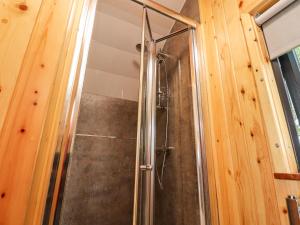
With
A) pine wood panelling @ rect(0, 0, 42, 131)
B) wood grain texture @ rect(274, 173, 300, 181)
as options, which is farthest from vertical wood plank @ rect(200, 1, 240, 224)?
pine wood panelling @ rect(0, 0, 42, 131)

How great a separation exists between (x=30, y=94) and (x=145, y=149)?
0.67 m

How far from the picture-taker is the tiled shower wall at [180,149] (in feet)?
3.61

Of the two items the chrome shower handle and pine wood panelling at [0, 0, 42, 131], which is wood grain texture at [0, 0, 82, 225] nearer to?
pine wood panelling at [0, 0, 42, 131]

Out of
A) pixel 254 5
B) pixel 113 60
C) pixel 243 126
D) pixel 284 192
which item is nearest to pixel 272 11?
pixel 254 5

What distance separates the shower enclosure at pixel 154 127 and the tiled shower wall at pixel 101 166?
59 centimetres

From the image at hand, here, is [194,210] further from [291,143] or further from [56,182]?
[56,182]

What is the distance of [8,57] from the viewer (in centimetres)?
60

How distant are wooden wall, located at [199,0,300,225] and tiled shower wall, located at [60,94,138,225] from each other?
3.58 feet

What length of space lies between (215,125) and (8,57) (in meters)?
1.06

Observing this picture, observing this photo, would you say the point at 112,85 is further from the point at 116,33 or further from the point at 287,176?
the point at 287,176

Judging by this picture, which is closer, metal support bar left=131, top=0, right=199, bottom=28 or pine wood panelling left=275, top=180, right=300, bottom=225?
pine wood panelling left=275, top=180, right=300, bottom=225

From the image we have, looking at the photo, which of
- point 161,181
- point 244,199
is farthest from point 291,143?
point 161,181

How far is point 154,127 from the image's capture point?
1.18 metres

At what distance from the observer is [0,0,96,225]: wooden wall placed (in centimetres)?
52
